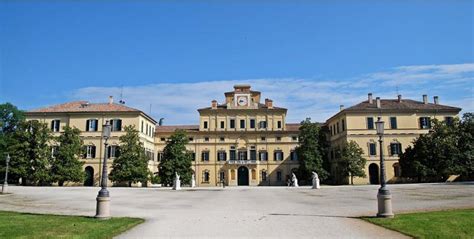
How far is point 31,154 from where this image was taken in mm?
47188

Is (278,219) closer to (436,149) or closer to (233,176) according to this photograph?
(436,149)

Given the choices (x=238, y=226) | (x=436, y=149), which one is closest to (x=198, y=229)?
(x=238, y=226)

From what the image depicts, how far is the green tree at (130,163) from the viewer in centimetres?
4769

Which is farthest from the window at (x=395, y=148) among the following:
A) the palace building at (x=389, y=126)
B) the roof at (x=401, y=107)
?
the roof at (x=401, y=107)

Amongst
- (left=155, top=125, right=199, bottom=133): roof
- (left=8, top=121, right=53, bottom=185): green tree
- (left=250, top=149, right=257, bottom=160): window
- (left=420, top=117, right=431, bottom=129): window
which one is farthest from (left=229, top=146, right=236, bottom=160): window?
(left=420, top=117, right=431, bottom=129): window

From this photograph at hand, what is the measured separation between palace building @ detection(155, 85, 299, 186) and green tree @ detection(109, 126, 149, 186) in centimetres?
1316

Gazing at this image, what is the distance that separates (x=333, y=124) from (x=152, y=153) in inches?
1144

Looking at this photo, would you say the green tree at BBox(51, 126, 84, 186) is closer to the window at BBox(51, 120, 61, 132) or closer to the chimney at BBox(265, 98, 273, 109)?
the window at BBox(51, 120, 61, 132)

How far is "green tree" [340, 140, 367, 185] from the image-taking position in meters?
49.4

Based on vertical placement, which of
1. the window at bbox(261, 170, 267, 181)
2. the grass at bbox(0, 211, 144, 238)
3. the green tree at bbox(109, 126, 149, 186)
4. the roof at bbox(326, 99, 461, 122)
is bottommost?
the grass at bbox(0, 211, 144, 238)

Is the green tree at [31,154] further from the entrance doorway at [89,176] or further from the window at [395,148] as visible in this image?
the window at [395,148]

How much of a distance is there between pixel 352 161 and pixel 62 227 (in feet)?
144

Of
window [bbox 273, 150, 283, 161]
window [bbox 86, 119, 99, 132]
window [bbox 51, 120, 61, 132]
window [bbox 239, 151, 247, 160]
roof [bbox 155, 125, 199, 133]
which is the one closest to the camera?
window [bbox 86, 119, 99, 132]

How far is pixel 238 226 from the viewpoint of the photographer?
1084cm
